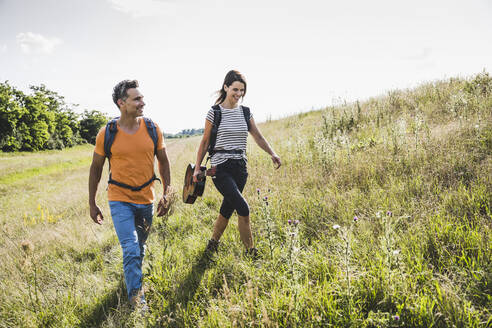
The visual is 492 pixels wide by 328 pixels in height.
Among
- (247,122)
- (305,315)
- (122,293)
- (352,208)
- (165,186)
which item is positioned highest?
(247,122)

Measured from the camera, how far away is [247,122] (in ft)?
11.1

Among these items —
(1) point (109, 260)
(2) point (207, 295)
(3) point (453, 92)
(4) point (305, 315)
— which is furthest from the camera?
(3) point (453, 92)

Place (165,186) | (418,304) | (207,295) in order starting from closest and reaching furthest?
(418,304) → (207,295) → (165,186)

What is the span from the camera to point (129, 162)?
283 centimetres

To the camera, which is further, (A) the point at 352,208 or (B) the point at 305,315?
(A) the point at 352,208

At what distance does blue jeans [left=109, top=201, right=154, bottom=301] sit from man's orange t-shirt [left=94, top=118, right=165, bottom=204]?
0.08 meters

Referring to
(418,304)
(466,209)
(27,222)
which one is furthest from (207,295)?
(27,222)

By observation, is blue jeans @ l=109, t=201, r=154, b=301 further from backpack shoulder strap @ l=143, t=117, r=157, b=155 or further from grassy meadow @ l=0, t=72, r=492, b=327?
backpack shoulder strap @ l=143, t=117, r=157, b=155

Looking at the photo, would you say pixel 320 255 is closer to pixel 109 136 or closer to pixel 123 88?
pixel 109 136

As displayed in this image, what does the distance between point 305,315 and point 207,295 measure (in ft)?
3.54

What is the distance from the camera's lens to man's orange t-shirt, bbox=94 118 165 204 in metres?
2.79

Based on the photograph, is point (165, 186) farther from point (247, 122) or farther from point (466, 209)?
point (466, 209)

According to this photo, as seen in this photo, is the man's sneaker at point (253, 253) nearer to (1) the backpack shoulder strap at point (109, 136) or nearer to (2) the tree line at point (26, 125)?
(1) the backpack shoulder strap at point (109, 136)

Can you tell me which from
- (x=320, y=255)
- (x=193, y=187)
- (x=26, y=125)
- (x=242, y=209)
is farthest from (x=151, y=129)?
(x=26, y=125)
